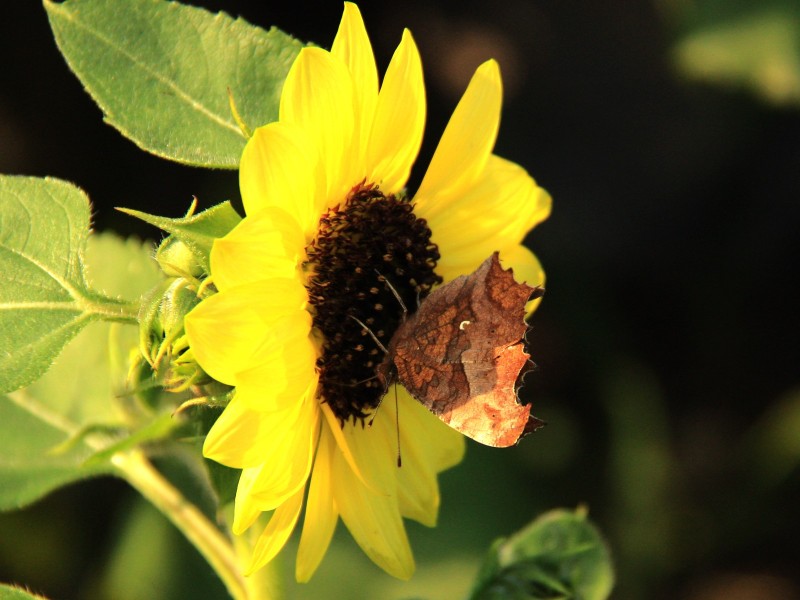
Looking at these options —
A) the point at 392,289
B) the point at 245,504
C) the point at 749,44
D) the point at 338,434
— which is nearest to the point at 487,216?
the point at 392,289

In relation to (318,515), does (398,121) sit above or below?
above

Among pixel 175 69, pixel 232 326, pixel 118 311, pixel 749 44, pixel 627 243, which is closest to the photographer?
pixel 232 326

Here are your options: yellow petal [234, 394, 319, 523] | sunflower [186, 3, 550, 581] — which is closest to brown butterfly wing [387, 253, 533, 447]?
sunflower [186, 3, 550, 581]

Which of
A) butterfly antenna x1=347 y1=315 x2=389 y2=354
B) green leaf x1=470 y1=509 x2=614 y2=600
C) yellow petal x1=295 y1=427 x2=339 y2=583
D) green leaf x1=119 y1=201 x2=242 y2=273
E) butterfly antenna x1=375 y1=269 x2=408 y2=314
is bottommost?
green leaf x1=470 y1=509 x2=614 y2=600

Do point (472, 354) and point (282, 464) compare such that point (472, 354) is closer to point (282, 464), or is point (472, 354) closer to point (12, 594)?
point (282, 464)

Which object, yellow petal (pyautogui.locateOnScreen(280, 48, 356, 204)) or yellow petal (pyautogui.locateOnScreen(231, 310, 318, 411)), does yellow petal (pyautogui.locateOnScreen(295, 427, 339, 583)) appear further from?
yellow petal (pyautogui.locateOnScreen(280, 48, 356, 204))

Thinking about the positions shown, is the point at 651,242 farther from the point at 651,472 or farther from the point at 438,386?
the point at 438,386

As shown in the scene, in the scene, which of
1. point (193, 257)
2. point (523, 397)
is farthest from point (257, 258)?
point (523, 397)
